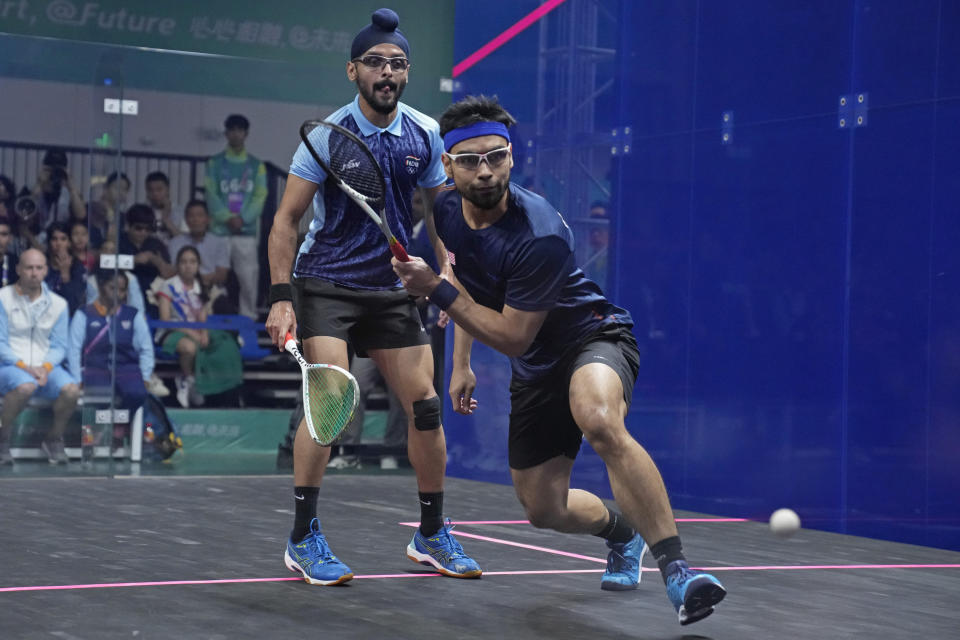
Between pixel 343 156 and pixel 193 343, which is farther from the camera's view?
pixel 193 343

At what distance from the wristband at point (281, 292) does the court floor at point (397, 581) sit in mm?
779

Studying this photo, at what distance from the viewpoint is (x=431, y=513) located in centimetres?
418

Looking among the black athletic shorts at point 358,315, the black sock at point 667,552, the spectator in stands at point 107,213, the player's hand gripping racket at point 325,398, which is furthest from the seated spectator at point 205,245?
the black sock at point 667,552

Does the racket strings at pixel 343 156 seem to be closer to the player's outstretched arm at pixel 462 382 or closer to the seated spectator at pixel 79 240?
the player's outstretched arm at pixel 462 382

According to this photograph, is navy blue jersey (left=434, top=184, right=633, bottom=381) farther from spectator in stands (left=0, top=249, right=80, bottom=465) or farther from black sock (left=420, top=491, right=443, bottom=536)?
spectator in stands (left=0, top=249, right=80, bottom=465)

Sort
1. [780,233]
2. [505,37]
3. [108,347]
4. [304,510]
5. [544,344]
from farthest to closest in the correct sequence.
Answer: [505,37], [108,347], [780,233], [304,510], [544,344]

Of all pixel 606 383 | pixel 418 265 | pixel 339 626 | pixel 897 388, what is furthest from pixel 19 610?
pixel 897 388

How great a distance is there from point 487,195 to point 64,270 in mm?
5218

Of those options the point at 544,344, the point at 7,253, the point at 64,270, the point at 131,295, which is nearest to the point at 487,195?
the point at 544,344

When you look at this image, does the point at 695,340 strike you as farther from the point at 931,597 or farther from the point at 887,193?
the point at 931,597

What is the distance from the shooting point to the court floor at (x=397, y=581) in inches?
130

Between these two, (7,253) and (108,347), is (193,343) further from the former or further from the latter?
(7,253)

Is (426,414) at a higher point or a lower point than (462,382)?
lower

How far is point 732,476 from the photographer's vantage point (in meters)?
6.33
